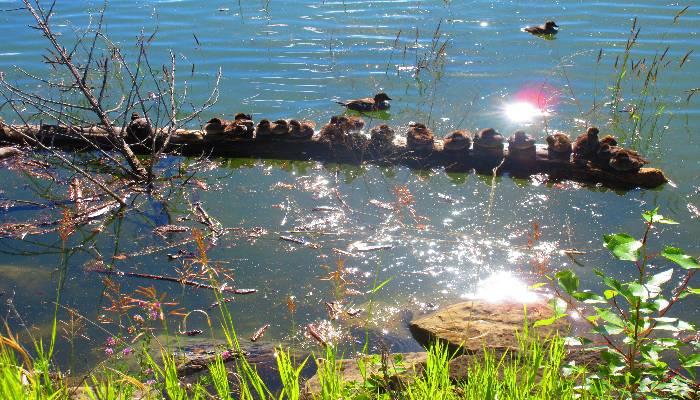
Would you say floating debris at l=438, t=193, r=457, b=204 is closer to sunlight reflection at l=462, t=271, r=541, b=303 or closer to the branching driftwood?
sunlight reflection at l=462, t=271, r=541, b=303

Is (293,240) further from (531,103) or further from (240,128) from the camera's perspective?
(531,103)

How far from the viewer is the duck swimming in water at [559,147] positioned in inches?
291

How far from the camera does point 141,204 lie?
24.0 ft

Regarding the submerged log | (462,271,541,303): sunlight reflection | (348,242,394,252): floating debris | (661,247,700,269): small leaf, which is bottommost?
(462,271,541,303): sunlight reflection

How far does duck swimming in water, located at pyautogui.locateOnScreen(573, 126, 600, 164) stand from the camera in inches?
287

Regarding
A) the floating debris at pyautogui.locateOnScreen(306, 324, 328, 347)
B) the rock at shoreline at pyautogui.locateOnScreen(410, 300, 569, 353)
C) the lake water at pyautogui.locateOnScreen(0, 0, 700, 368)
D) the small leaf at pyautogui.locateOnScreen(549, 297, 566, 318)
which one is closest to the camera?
the small leaf at pyautogui.locateOnScreen(549, 297, 566, 318)

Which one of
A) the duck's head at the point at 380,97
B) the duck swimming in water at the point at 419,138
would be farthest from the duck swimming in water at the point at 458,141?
the duck's head at the point at 380,97

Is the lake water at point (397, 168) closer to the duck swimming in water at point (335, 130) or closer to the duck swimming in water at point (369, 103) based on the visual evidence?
the duck swimming in water at point (369, 103)

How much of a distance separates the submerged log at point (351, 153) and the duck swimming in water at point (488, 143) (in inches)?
2.6

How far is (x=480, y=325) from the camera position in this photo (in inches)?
206

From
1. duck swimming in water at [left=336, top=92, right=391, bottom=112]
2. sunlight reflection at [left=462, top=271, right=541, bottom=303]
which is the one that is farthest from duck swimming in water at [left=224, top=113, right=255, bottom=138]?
sunlight reflection at [left=462, top=271, right=541, bottom=303]

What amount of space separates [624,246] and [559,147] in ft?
14.2

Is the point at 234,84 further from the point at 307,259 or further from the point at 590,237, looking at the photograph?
the point at 590,237

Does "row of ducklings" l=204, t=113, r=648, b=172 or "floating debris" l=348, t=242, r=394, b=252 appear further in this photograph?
"row of ducklings" l=204, t=113, r=648, b=172
